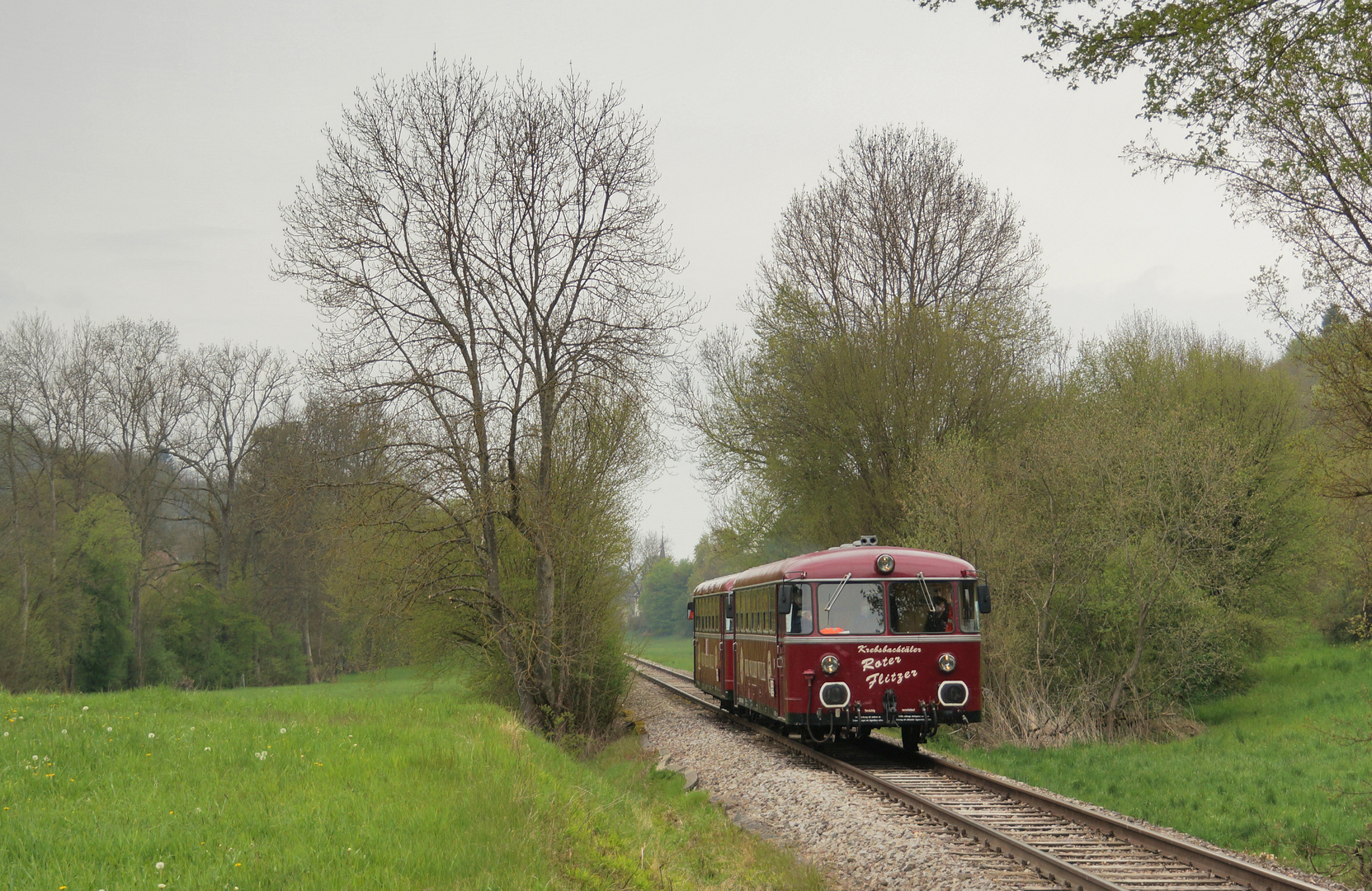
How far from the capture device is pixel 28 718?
422 inches

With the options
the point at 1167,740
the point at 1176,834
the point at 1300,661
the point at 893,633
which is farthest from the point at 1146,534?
the point at 1300,661

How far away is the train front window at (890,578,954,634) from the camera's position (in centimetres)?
1424

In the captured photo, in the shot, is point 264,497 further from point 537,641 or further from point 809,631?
point 809,631

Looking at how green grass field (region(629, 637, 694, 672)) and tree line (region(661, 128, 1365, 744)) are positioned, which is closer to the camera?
tree line (region(661, 128, 1365, 744))

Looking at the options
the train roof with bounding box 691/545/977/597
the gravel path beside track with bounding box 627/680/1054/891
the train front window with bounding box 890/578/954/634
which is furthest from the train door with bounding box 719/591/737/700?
the train front window with bounding box 890/578/954/634

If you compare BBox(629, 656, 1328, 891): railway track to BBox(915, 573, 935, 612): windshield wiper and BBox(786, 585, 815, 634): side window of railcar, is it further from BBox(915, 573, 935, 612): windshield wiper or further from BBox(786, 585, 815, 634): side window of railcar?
BBox(915, 573, 935, 612): windshield wiper

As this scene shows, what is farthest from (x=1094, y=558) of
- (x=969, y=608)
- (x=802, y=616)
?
(x=802, y=616)

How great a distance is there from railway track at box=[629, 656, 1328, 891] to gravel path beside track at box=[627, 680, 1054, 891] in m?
0.18

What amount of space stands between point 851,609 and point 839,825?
14.1ft

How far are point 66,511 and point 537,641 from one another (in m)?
28.0

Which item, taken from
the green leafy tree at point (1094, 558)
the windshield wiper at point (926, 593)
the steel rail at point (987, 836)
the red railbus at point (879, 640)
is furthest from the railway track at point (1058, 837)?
the green leafy tree at point (1094, 558)

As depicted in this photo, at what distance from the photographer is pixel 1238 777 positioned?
44.3 feet

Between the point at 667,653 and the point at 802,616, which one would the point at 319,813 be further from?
the point at 667,653

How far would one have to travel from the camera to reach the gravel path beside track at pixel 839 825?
8.36 metres
